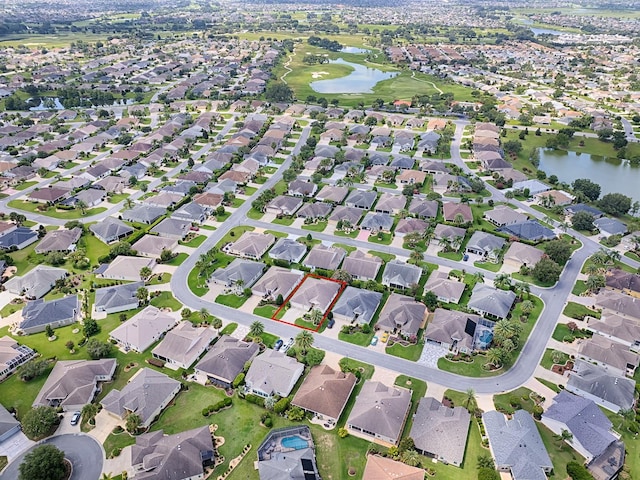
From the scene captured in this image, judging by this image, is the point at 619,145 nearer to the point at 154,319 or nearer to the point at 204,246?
the point at 204,246

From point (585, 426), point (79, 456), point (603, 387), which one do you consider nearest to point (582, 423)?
point (585, 426)

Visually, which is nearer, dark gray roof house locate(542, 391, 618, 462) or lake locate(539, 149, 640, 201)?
dark gray roof house locate(542, 391, 618, 462)

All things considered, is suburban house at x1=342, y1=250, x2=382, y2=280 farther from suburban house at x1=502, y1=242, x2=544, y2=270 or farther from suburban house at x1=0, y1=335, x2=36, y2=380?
suburban house at x1=0, y1=335, x2=36, y2=380

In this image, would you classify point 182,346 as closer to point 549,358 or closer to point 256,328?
point 256,328

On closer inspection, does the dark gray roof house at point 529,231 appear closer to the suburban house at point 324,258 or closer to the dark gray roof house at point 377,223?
the dark gray roof house at point 377,223

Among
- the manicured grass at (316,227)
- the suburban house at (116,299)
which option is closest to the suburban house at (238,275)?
the suburban house at (116,299)

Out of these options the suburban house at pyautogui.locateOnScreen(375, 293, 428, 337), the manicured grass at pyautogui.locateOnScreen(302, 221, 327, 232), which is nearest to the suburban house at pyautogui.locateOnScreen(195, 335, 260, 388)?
the suburban house at pyautogui.locateOnScreen(375, 293, 428, 337)
